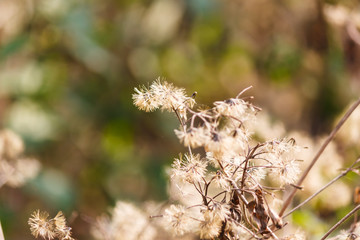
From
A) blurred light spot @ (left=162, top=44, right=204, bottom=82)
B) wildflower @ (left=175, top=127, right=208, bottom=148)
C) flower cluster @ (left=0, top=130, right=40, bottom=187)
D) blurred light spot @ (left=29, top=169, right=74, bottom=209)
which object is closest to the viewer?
wildflower @ (left=175, top=127, right=208, bottom=148)

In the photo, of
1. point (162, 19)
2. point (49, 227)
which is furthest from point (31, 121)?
point (49, 227)

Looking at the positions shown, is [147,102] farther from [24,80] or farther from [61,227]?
[24,80]

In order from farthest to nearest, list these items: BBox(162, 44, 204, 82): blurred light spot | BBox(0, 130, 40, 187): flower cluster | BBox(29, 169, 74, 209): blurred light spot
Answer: BBox(162, 44, 204, 82): blurred light spot
BBox(29, 169, 74, 209): blurred light spot
BBox(0, 130, 40, 187): flower cluster

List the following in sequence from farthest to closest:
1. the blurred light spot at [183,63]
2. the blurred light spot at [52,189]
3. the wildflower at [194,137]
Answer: the blurred light spot at [183,63] → the blurred light spot at [52,189] → the wildflower at [194,137]

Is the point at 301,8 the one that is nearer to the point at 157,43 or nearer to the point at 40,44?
the point at 157,43

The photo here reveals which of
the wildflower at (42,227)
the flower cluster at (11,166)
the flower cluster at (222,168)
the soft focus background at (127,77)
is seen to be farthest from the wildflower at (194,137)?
the soft focus background at (127,77)

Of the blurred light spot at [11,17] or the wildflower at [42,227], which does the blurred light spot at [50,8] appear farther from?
the wildflower at [42,227]

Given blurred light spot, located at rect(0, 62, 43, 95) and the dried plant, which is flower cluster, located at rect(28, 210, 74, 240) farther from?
blurred light spot, located at rect(0, 62, 43, 95)

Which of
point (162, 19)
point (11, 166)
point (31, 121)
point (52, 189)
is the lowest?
point (11, 166)

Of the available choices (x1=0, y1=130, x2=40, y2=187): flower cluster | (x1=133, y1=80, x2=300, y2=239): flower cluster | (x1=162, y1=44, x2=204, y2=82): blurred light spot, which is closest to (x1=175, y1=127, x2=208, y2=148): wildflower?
(x1=133, y1=80, x2=300, y2=239): flower cluster
